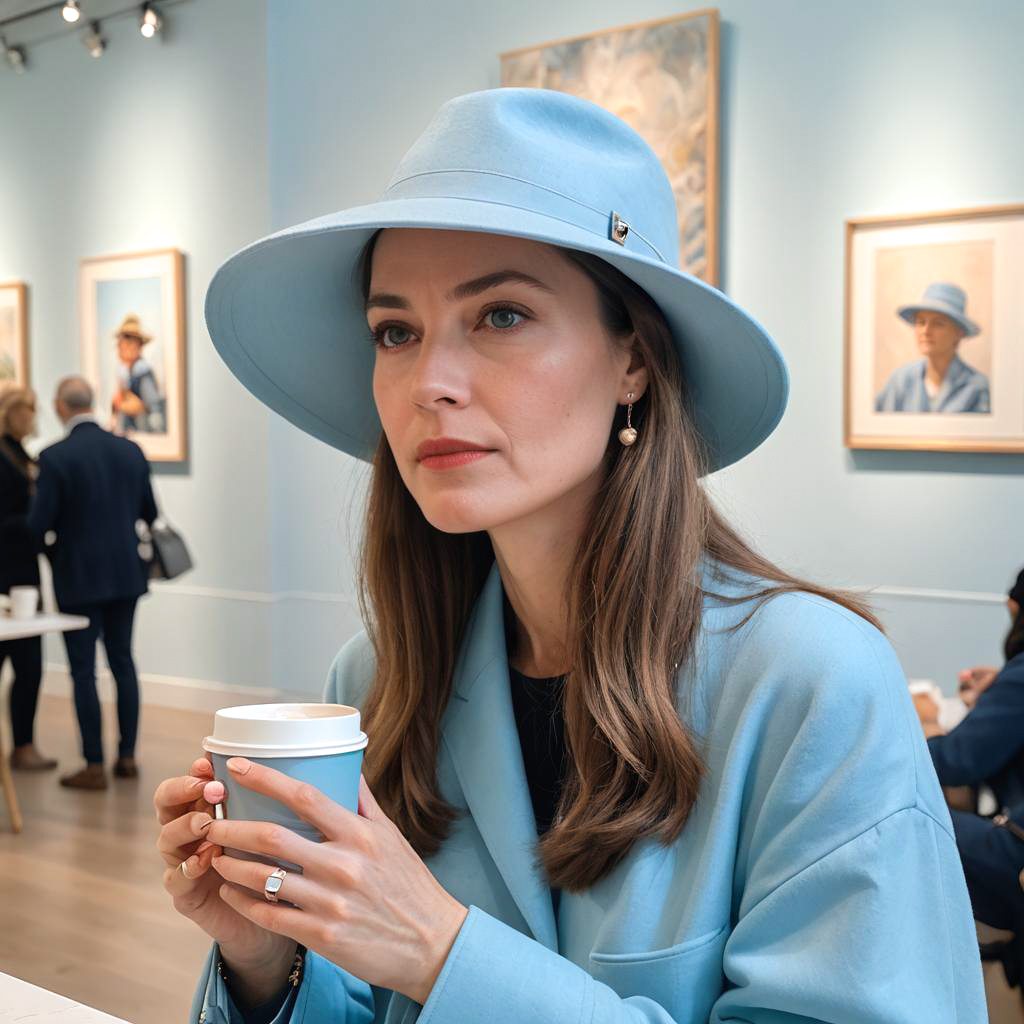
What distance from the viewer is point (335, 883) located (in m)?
0.92

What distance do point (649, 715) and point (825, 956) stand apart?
0.30 metres

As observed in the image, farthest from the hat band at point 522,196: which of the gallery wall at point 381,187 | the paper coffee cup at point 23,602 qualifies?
the paper coffee cup at point 23,602

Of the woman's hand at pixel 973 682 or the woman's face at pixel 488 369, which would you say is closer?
the woman's face at pixel 488 369

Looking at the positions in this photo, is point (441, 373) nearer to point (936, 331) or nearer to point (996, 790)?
point (996, 790)

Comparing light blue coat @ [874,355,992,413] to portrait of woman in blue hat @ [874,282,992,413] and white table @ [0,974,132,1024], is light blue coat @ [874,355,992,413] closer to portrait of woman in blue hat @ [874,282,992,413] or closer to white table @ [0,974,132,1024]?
portrait of woman in blue hat @ [874,282,992,413]

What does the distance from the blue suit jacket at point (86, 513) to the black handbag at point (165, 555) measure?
0.19m

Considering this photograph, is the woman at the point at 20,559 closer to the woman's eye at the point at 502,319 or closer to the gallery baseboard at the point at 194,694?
the gallery baseboard at the point at 194,694

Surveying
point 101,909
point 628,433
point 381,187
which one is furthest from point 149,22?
point 628,433

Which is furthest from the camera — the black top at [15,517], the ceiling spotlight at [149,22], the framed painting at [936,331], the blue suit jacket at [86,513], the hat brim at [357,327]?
the ceiling spotlight at [149,22]

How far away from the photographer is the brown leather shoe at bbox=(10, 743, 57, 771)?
593cm

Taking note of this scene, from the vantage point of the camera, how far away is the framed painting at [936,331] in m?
4.57

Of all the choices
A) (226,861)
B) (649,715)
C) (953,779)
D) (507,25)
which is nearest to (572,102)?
(649,715)

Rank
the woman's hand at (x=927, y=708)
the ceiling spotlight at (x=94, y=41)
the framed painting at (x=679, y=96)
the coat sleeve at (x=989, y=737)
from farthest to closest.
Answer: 1. the ceiling spotlight at (x=94, y=41)
2. the framed painting at (x=679, y=96)
3. the woman's hand at (x=927, y=708)
4. the coat sleeve at (x=989, y=737)

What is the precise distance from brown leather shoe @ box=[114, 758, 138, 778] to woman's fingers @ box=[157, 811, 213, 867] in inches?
197
